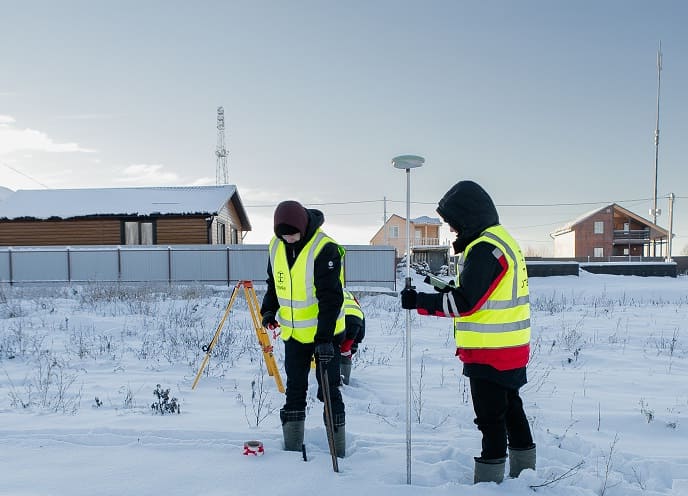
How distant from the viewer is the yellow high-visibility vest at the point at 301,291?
319 centimetres

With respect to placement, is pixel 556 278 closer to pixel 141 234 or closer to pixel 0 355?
pixel 141 234

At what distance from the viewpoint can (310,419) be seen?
13.6ft

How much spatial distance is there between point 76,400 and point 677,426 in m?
5.74

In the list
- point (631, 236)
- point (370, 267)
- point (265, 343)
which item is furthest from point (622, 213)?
point (265, 343)

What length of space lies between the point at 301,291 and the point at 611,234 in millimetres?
47011

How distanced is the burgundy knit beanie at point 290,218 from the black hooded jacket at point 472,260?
92cm

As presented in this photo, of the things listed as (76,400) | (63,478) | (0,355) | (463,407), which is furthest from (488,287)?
(0,355)

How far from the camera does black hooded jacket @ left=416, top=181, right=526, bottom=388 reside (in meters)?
2.54

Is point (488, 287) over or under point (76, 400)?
over

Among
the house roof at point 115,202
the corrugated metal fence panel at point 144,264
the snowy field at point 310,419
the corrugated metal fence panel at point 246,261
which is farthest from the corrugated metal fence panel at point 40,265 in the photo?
the snowy field at point 310,419

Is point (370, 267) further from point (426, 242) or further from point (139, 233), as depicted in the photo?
point (426, 242)

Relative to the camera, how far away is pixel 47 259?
818 inches

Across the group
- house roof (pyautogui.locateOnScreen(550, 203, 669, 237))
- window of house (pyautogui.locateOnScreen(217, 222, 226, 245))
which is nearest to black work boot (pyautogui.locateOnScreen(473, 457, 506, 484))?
window of house (pyautogui.locateOnScreen(217, 222, 226, 245))

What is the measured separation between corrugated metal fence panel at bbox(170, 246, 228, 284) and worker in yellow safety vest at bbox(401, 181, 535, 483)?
19.1 m
